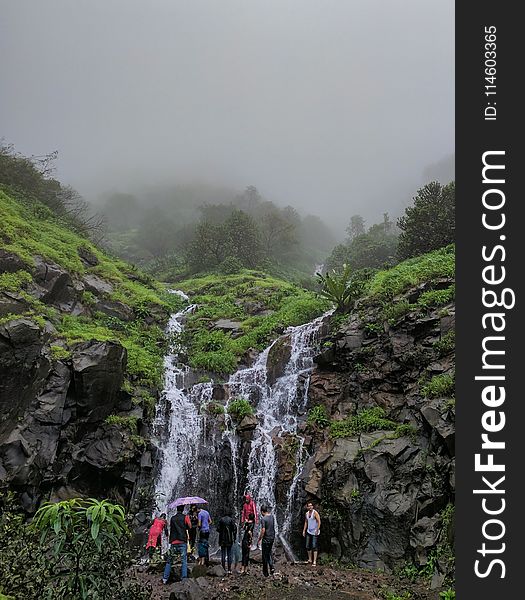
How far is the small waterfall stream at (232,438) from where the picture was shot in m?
14.2

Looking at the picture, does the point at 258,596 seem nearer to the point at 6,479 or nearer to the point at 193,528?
the point at 193,528

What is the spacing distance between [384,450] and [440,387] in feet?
8.05

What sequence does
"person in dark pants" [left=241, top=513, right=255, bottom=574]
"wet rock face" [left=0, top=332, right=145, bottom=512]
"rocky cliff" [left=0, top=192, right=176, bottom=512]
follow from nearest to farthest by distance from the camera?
"person in dark pants" [left=241, top=513, right=255, bottom=574], "wet rock face" [left=0, top=332, right=145, bottom=512], "rocky cliff" [left=0, top=192, right=176, bottom=512]

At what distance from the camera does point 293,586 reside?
9344mm

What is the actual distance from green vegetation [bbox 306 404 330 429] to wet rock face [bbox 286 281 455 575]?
0.15 m

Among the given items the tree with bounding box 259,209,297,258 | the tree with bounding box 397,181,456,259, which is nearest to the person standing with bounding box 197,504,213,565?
the tree with bounding box 397,181,456,259

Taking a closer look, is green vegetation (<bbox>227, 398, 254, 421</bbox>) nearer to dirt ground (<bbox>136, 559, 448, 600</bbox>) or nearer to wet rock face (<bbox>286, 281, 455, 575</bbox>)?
wet rock face (<bbox>286, 281, 455, 575</bbox>)

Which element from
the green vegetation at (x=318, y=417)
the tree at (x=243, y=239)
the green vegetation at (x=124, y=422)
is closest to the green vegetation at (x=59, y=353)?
the green vegetation at (x=124, y=422)

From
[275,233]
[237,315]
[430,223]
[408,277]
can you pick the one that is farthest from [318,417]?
[275,233]

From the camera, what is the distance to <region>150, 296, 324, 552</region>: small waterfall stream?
14234 mm

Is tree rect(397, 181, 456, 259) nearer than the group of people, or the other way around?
the group of people

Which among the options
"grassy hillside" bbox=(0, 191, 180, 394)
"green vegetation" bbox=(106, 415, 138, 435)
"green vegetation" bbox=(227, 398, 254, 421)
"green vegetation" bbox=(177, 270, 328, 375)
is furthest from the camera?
"green vegetation" bbox=(177, 270, 328, 375)

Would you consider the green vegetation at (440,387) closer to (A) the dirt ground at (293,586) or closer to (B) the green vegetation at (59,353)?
(A) the dirt ground at (293,586)

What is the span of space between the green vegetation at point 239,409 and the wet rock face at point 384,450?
224 cm
